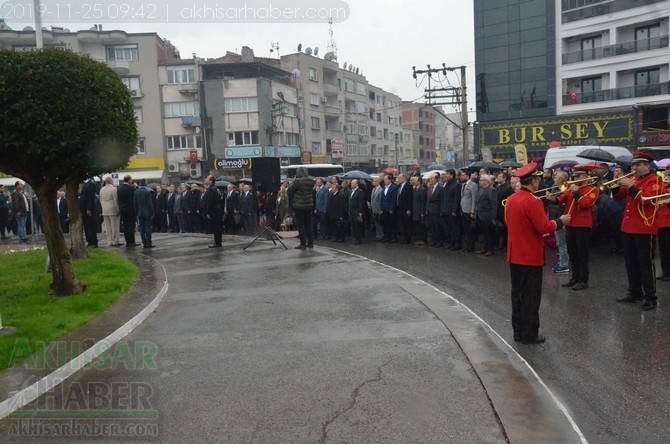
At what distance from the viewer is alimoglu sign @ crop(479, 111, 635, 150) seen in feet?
137

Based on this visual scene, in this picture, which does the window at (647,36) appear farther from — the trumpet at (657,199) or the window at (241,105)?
the trumpet at (657,199)

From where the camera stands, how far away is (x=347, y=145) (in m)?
78.3

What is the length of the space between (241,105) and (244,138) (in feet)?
10.6

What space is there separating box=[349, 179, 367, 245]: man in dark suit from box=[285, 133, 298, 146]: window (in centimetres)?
4549

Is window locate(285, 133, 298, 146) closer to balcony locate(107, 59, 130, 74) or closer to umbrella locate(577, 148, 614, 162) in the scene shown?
balcony locate(107, 59, 130, 74)

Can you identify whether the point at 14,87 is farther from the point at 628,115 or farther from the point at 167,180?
the point at 167,180

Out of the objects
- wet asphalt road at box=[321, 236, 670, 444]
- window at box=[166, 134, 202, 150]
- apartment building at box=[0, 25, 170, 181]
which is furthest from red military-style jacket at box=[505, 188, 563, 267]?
window at box=[166, 134, 202, 150]

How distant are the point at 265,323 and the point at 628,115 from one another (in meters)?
41.4

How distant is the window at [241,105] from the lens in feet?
185

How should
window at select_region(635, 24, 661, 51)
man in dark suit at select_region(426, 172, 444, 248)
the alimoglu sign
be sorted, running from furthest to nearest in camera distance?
1. window at select_region(635, 24, 661, 51)
2. the alimoglu sign
3. man in dark suit at select_region(426, 172, 444, 248)

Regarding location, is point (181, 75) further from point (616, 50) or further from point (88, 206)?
point (88, 206)

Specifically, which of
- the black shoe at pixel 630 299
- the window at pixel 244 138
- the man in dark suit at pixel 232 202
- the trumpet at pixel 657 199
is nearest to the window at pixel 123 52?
the window at pixel 244 138

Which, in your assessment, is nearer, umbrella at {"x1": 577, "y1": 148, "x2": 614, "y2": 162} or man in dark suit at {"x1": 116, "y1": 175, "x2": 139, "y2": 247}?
umbrella at {"x1": 577, "y1": 148, "x2": 614, "y2": 162}

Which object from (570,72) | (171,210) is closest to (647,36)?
(570,72)
